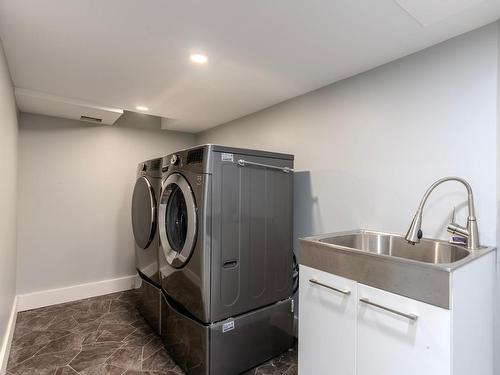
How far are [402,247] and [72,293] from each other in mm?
3425

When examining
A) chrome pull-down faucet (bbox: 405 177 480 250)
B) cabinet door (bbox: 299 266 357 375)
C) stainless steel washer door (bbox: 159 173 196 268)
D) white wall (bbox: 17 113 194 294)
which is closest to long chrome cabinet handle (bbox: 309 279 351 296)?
cabinet door (bbox: 299 266 357 375)

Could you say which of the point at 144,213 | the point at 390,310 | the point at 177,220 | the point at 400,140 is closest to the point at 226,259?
the point at 177,220

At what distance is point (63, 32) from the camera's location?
4.87ft

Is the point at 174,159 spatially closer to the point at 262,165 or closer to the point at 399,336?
the point at 262,165

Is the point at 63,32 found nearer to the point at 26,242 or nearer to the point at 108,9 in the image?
the point at 108,9

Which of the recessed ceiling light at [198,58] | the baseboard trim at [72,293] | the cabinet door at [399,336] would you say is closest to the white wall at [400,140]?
the cabinet door at [399,336]

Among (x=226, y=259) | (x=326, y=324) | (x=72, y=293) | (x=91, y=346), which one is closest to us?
(x=326, y=324)

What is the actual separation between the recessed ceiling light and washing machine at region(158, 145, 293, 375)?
22.3 inches

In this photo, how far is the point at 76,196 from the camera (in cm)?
325

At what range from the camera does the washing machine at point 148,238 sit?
2.44 m

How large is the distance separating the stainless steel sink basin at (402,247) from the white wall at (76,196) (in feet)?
9.21

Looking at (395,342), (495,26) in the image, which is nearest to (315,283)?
(395,342)

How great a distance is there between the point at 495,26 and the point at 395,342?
5.23 ft

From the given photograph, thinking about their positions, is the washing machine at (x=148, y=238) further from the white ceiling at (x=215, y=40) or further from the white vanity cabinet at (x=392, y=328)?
the white vanity cabinet at (x=392, y=328)
